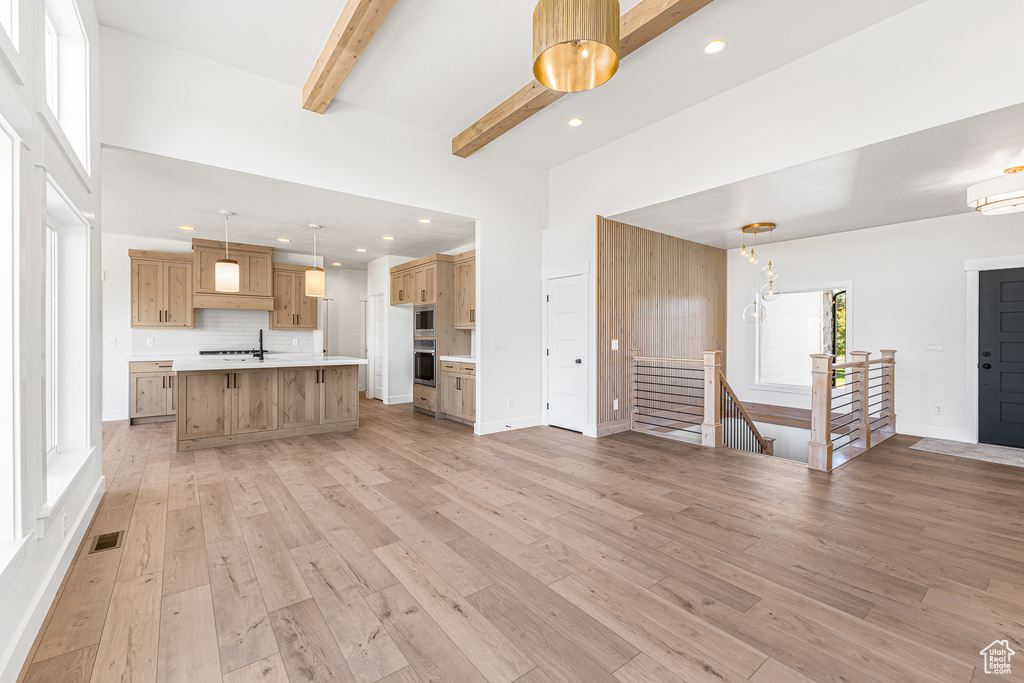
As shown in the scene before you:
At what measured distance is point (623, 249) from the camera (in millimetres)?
5637

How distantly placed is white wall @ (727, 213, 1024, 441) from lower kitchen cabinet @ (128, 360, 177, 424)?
9.38 m

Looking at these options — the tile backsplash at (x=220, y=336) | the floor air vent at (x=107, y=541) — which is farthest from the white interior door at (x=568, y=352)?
the tile backsplash at (x=220, y=336)

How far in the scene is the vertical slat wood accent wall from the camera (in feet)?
17.8

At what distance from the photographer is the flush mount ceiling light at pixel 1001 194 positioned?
129 inches

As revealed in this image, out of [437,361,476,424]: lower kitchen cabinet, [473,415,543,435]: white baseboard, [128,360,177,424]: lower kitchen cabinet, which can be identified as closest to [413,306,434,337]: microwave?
[437,361,476,424]: lower kitchen cabinet

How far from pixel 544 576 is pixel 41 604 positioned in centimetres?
219

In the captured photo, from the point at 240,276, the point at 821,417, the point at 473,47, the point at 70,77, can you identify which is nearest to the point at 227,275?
the point at 240,276

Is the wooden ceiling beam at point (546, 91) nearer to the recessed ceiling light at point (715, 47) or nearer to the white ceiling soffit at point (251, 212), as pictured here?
the recessed ceiling light at point (715, 47)

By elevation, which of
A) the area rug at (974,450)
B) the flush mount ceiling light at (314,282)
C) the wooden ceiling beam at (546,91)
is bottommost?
the area rug at (974,450)

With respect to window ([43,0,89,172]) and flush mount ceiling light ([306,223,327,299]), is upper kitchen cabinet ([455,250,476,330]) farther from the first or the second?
window ([43,0,89,172])

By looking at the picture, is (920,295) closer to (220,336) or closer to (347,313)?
(347,313)

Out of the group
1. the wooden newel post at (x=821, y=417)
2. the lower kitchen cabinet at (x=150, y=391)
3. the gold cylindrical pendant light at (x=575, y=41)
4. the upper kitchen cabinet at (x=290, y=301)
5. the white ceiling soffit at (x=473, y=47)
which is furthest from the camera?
the upper kitchen cabinet at (x=290, y=301)

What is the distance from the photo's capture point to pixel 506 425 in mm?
5676

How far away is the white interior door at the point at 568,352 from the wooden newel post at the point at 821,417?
2.31 metres
